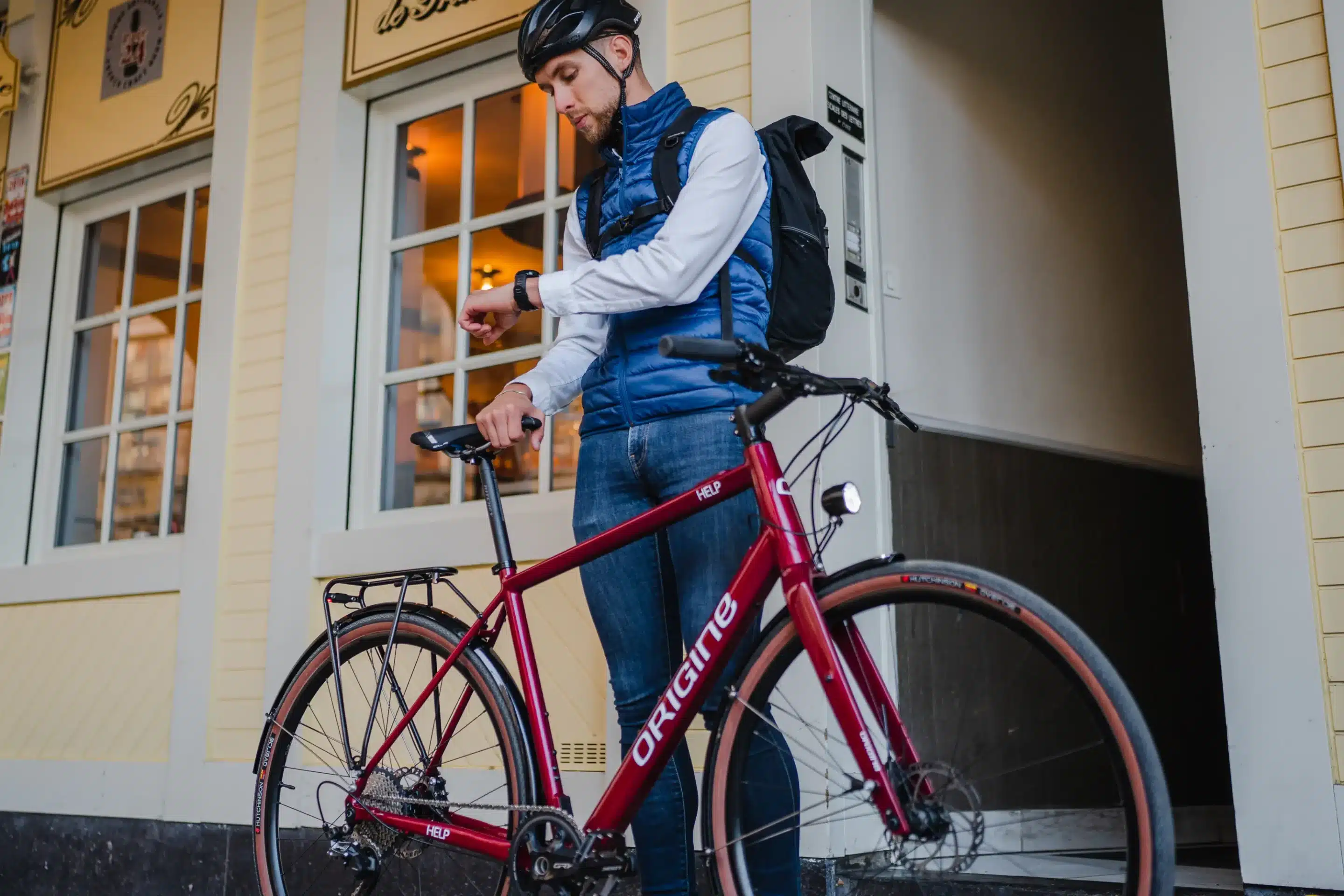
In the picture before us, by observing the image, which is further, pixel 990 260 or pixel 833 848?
pixel 990 260

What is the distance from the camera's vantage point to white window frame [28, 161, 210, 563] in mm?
4457

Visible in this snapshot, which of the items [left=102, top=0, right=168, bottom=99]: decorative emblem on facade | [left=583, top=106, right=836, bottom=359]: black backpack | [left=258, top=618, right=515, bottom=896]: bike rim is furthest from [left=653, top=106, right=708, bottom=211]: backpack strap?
[left=102, top=0, right=168, bottom=99]: decorative emblem on facade

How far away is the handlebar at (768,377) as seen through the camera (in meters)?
1.71

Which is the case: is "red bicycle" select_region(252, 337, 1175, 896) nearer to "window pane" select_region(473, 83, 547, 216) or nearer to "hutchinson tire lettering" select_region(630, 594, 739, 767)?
"hutchinson tire lettering" select_region(630, 594, 739, 767)

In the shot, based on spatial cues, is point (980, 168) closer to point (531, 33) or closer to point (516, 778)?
point (531, 33)

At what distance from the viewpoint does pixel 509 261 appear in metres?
3.79

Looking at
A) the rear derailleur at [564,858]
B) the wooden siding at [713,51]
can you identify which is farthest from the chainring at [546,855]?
the wooden siding at [713,51]

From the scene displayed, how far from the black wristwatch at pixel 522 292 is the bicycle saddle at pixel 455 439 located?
7.3 inches

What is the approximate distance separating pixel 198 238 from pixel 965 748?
12.3 ft

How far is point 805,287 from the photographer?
218 cm

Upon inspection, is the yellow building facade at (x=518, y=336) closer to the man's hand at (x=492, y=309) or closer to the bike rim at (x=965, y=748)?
the bike rim at (x=965, y=748)

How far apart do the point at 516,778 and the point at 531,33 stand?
123cm

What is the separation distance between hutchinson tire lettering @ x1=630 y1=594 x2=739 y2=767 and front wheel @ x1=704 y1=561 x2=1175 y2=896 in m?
0.07

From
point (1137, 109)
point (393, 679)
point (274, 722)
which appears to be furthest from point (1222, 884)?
point (1137, 109)
